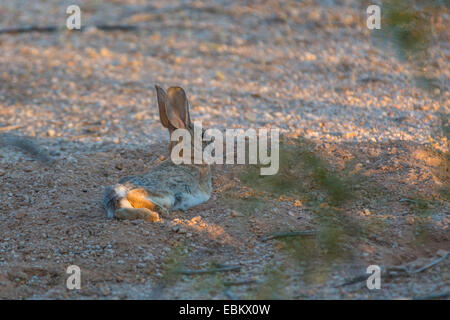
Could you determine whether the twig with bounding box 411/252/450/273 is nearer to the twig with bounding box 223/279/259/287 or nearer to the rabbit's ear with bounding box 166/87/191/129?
the twig with bounding box 223/279/259/287

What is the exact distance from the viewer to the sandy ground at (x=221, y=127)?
11.3 feet

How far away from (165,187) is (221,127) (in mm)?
1636

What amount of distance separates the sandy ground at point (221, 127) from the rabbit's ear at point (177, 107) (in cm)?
54

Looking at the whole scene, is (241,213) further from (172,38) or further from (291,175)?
(172,38)

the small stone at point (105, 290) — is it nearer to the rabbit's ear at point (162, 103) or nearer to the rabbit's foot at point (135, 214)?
the rabbit's foot at point (135, 214)

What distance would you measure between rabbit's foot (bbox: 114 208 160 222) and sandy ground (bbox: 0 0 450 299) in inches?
2.8

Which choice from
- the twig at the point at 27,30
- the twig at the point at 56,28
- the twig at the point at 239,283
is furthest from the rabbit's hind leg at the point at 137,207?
the twig at the point at 27,30

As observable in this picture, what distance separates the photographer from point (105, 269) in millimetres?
3592

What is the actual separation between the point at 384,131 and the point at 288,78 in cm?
202

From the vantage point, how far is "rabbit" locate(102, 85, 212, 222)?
13.8 ft

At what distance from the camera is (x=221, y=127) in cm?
603

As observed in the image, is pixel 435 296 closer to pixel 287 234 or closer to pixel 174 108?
pixel 287 234

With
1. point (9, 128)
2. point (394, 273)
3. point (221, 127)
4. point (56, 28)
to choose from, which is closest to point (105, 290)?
point (394, 273)

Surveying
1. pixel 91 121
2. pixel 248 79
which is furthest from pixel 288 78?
pixel 91 121
